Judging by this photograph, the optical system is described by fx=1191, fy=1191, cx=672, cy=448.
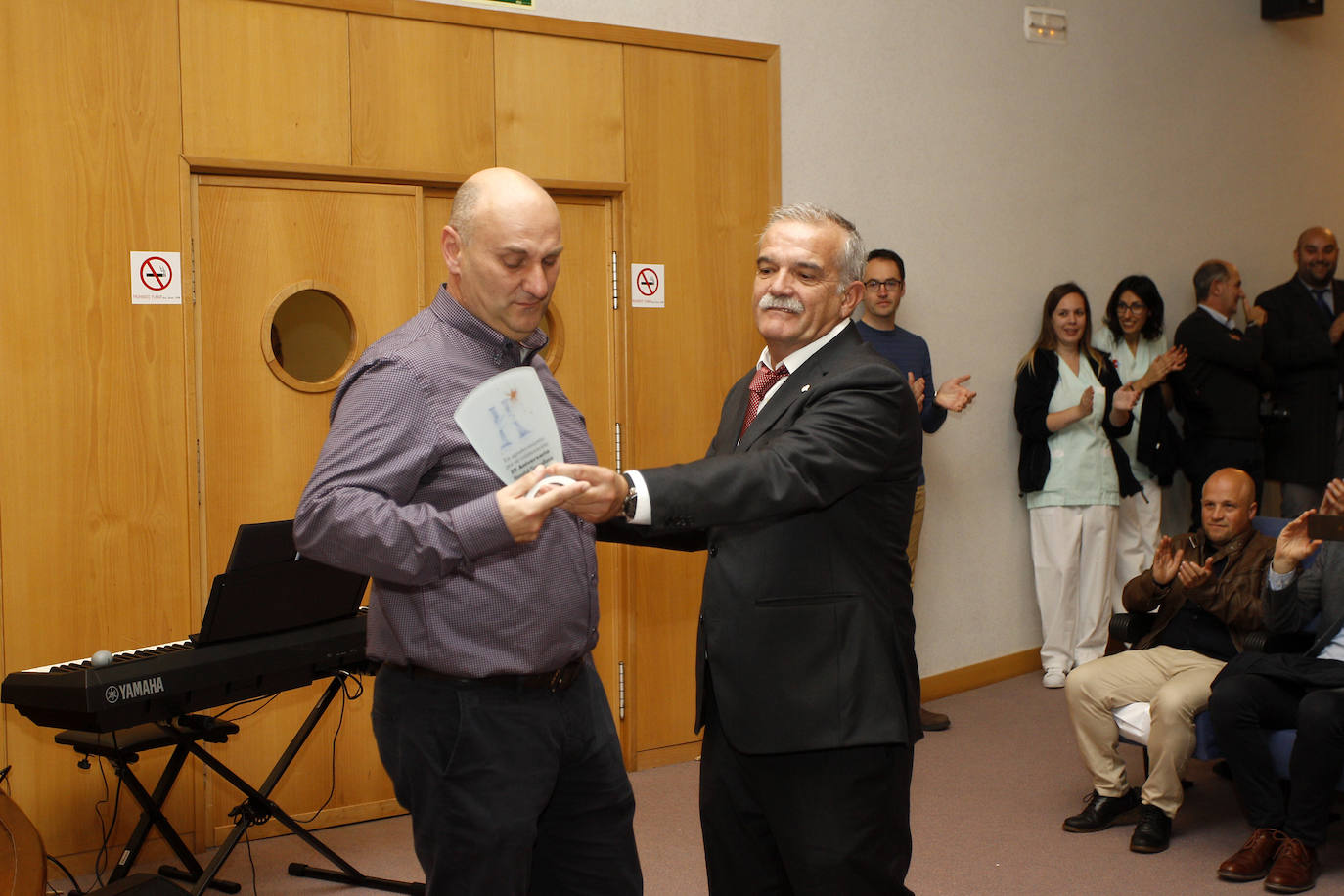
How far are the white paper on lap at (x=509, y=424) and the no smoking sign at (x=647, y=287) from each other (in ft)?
9.52

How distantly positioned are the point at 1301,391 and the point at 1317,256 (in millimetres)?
850

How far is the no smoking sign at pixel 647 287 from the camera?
194 inches

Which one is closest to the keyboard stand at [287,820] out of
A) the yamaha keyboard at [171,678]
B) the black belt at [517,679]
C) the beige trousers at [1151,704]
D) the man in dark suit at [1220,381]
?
the yamaha keyboard at [171,678]

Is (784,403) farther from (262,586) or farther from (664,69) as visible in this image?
(664,69)

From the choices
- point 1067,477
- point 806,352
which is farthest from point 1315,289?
point 806,352

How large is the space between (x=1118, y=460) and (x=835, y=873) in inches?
186

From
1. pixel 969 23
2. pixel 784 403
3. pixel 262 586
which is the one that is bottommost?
pixel 262 586

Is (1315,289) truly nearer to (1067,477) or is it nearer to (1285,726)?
(1067,477)

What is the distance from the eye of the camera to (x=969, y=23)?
6.01m

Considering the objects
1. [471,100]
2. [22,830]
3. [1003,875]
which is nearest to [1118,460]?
[1003,875]

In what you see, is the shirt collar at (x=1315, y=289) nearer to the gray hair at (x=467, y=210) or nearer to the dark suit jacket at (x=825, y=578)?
the dark suit jacket at (x=825, y=578)

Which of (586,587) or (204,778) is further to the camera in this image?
(204,778)

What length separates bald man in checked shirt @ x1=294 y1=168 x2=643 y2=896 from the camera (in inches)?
76.4

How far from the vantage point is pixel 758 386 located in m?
2.50
